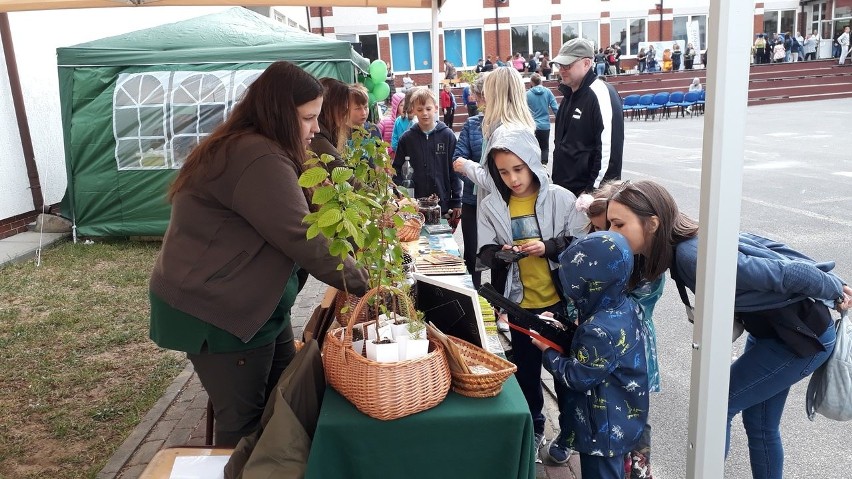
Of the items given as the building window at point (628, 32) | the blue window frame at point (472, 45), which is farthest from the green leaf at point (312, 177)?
the building window at point (628, 32)

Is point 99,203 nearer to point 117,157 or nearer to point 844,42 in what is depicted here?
point 117,157

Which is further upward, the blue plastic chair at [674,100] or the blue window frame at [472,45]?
the blue window frame at [472,45]

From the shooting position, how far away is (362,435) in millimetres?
1736

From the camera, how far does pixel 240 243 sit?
2.01m

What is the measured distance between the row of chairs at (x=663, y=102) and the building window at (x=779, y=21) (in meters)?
14.7

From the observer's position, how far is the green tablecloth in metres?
1.73

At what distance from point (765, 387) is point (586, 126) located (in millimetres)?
2243

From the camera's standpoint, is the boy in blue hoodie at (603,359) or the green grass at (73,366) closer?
the boy in blue hoodie at (603,359)

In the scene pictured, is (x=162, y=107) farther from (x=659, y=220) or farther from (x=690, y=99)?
(x=690, y=99)

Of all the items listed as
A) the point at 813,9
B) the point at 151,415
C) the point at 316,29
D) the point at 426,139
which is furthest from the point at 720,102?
the point at 813,9

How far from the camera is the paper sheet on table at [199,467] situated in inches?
77.6

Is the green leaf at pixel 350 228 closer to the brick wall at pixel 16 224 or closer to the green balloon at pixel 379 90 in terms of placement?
the brick wall at pixel 16 224

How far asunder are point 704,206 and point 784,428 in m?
2.19

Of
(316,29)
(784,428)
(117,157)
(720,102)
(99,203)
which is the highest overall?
(316,29)
